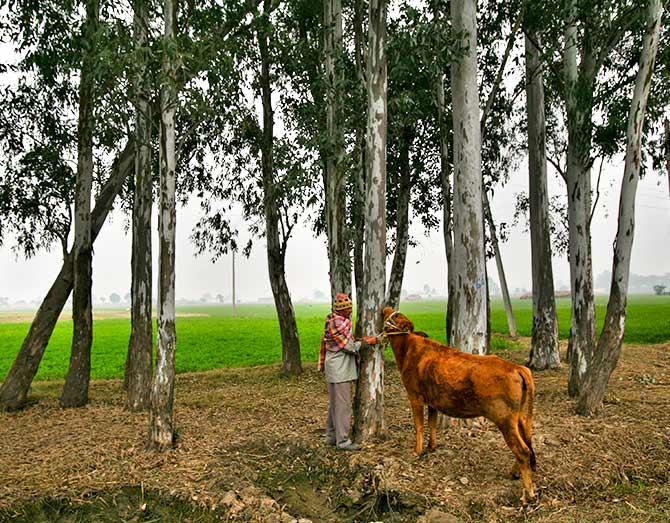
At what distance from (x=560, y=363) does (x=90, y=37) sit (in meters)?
12.9

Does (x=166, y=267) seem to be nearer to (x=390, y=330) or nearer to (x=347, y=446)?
(x=390, y=330)

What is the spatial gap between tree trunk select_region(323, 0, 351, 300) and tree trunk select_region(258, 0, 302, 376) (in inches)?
136

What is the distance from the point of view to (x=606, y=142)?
10672mm

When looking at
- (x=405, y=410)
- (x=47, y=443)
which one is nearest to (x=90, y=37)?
(x=47, y=443)

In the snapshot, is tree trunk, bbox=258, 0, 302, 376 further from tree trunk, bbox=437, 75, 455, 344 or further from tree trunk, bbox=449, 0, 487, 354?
tree trunk, bbox=449, 0, 487, 354

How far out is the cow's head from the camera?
6684 mm

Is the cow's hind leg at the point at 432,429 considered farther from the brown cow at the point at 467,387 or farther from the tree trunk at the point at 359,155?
the tree trunk at the point at 359,155

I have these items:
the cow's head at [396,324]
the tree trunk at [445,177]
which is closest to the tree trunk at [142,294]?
the cow's head at [396,324]

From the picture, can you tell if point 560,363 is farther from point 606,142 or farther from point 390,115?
point 390,115

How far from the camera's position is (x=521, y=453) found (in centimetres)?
523

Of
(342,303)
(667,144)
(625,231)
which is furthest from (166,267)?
(667,144)

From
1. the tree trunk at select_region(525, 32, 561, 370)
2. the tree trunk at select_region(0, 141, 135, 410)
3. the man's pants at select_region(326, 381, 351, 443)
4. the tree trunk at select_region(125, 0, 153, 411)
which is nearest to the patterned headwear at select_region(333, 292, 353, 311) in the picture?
the man's pants at select_region(326, 381, 351, 443)

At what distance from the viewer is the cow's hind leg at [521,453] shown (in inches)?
206

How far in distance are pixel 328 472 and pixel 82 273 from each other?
24.7 ft
